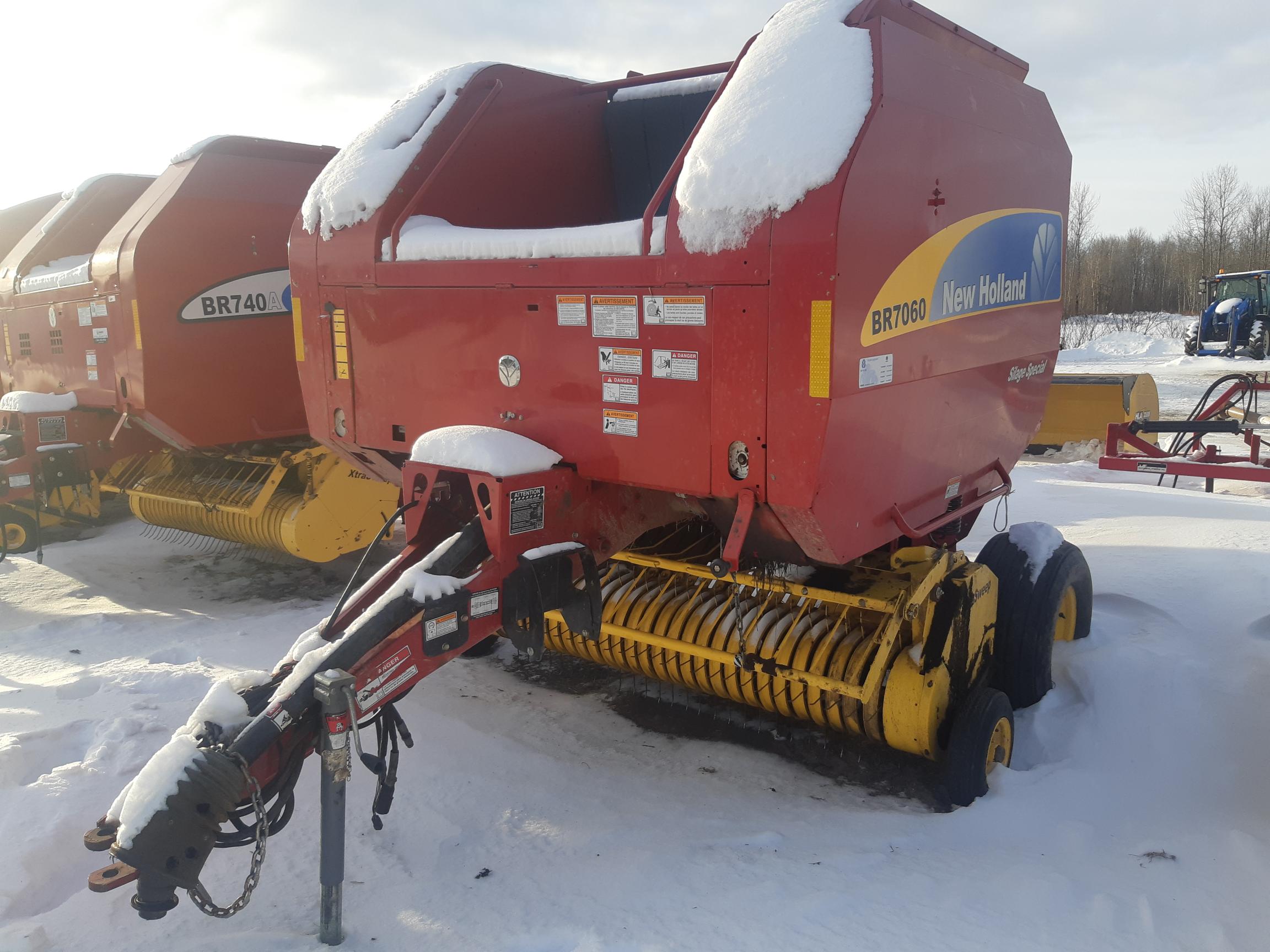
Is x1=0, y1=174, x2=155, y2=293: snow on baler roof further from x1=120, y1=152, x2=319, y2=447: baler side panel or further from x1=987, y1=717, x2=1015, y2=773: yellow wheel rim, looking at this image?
x1=987, y1=717, x2=1015, y2=773: yellow wheel rim

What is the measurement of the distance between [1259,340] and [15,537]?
24210mm

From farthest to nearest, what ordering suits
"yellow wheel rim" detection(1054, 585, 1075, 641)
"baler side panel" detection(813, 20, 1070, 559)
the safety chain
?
"yellow wheel rim" detection(1054, 585, 1075, 641) < "baler side panel" detection(813, 20, 1070, 559) < the safety chain

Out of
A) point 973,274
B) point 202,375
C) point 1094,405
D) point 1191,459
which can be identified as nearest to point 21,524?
point 202,375

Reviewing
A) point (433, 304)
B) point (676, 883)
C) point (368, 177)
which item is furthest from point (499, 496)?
point (368, 177)

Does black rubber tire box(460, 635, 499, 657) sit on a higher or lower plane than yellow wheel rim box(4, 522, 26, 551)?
lower

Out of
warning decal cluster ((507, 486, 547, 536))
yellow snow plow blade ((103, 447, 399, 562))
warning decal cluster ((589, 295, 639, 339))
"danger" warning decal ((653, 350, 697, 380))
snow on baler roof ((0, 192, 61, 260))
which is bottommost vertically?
yellow snow plow blade ((103, 447, 399, 562))

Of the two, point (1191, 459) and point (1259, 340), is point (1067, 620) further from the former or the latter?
point (1259, 340)

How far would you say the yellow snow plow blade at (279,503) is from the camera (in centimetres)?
550

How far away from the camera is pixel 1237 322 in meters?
Answer: 21.6

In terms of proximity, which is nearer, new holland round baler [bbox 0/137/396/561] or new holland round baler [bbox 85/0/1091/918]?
new holland round baler [bbox 85/0/1091/918]

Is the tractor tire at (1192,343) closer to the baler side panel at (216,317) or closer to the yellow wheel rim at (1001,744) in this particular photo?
the baler side panel at (216,317)

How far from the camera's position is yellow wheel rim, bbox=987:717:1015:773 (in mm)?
3357

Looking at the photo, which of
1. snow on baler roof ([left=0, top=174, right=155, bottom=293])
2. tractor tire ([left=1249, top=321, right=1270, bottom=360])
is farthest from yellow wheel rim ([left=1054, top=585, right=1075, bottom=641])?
tractor tire ([left=1249, top=321, right=1270, bottom=360])

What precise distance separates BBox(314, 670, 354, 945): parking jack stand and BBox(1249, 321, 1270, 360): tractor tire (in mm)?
24557
